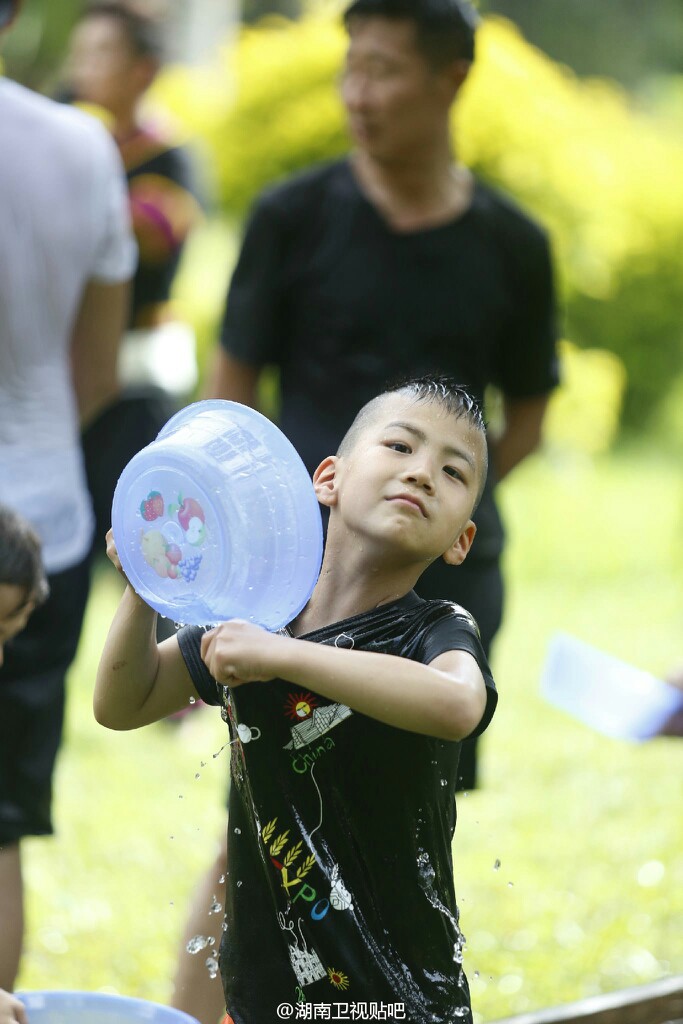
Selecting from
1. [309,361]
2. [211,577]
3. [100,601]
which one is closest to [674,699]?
[309,361]

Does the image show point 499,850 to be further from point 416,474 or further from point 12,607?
point 416,474

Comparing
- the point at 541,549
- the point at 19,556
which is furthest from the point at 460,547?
the point at 541,549

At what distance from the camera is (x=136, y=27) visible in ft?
16.7

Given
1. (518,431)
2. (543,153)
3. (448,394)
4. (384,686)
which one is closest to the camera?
(384,686)

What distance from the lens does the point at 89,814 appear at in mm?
4605

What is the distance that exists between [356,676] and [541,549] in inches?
290

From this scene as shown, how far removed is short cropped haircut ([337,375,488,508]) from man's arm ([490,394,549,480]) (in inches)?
50.1

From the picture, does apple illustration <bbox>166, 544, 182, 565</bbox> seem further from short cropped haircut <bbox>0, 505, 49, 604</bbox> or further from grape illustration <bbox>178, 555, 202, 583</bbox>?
short cropped haircut <bbox>0, 505, 49, 604</bbox>

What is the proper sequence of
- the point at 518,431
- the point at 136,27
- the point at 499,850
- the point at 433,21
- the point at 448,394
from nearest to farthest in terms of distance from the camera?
the point at 448,394
the point at 433,21
the point at 518,431
the point at 499,850
the point at 136,27

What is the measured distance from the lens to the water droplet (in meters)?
2.53

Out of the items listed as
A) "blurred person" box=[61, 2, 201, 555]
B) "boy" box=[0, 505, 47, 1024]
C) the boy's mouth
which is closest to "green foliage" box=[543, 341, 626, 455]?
"blurred person" box=[61, 2, 201, 555]

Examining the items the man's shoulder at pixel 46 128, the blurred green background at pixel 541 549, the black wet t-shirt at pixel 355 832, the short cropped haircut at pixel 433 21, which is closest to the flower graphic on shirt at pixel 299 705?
the black wet t-shirt at pixel 355 832

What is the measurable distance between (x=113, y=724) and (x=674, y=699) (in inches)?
45.3

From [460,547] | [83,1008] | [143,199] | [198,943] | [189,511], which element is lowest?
[143,199]
